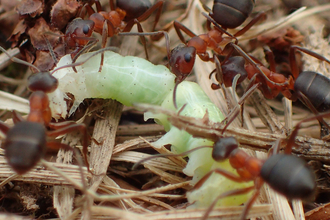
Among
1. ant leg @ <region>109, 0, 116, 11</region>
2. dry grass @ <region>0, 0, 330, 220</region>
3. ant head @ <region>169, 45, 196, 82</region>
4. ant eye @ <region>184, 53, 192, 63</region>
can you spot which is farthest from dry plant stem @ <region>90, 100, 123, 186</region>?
ant leg @ <region>109, 0, 116, 11</region>

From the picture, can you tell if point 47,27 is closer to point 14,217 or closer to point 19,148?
point 19,148

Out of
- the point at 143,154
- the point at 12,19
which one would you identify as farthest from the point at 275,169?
the point at 12,19

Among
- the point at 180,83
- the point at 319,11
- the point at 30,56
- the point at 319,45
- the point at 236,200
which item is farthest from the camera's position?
the point at 319,11

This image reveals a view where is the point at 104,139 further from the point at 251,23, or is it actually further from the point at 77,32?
the point at 251,23

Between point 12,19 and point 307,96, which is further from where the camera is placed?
point 12,19

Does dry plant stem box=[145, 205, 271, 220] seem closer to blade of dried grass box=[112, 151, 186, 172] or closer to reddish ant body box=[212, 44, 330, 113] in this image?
blade of dried grass box=[112, 151, 186, 172]

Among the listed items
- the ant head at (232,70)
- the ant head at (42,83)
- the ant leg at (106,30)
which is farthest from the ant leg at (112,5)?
the ant head at (42,83)

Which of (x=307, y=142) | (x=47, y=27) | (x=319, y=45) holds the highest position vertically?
(x=319, y=45)
